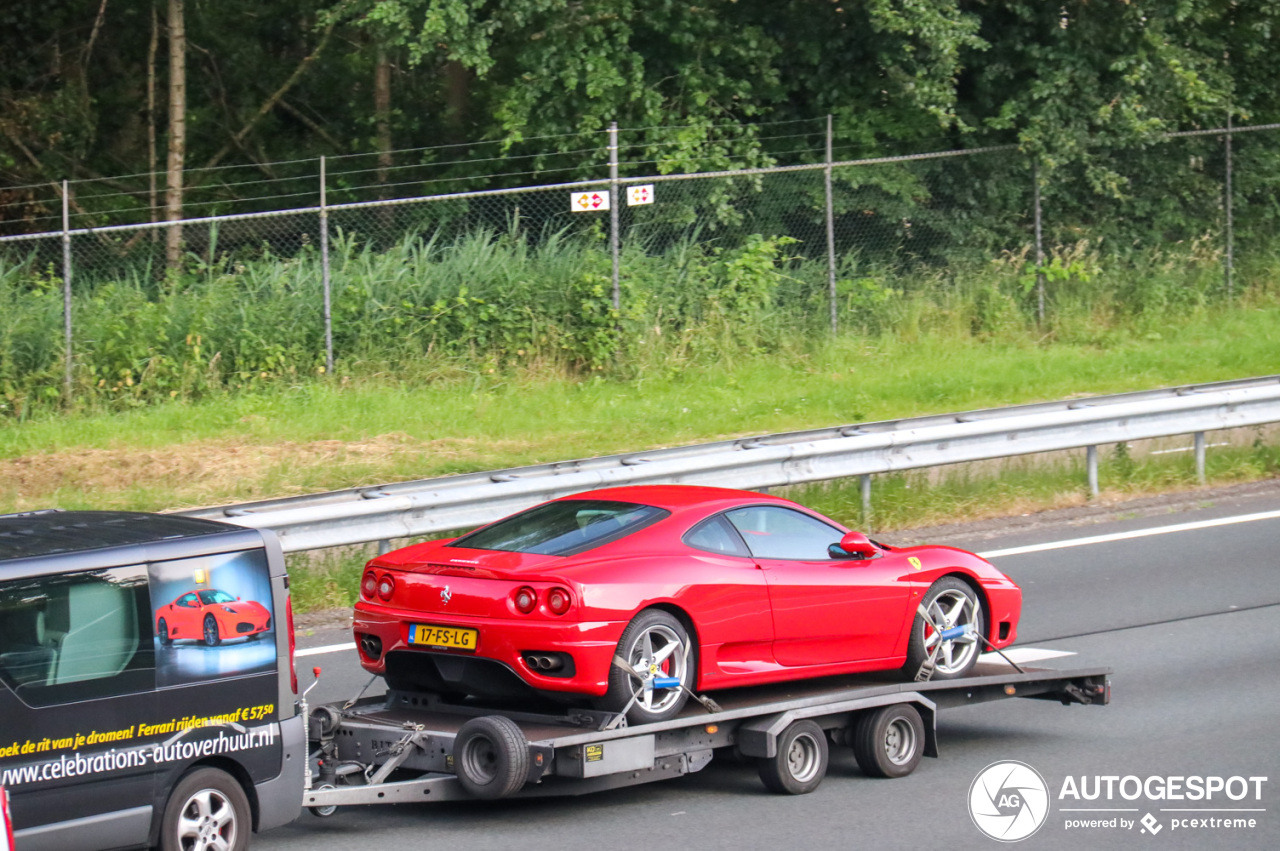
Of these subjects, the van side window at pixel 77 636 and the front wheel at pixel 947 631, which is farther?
the front wheel at pixel 947 631

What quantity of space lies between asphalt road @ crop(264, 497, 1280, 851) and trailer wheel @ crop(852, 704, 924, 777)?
7 cm

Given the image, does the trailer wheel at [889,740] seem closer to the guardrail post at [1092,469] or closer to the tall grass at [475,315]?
the guardrail post at [1092,469]

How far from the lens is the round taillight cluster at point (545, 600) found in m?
6.60

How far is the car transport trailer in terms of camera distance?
20.7 feet

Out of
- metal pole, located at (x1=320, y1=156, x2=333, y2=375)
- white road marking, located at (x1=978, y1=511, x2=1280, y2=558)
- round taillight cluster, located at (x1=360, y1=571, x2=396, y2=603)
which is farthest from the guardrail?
metal pole, located at (x1=320, y1=156, x2=333, y2=375)

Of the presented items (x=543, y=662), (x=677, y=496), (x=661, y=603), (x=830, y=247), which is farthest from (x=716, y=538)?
(x=830, y=247)

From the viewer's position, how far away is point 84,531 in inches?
228

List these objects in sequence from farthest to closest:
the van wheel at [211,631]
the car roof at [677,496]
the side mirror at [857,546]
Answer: the side mirror at [857,546] → the car roof at [677,496] → the van wheel at [211,631]

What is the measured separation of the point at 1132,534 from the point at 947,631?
512 cm

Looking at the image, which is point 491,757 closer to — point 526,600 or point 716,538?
point 526,600

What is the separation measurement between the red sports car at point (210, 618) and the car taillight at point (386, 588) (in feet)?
4.16

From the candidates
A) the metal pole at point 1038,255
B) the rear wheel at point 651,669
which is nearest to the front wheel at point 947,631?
the rear wheel at point 651,669

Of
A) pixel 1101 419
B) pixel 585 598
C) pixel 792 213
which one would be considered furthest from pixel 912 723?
pixel 792 213

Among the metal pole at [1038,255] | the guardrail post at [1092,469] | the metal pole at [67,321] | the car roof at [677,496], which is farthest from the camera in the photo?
the metal pole at [1038,255]
